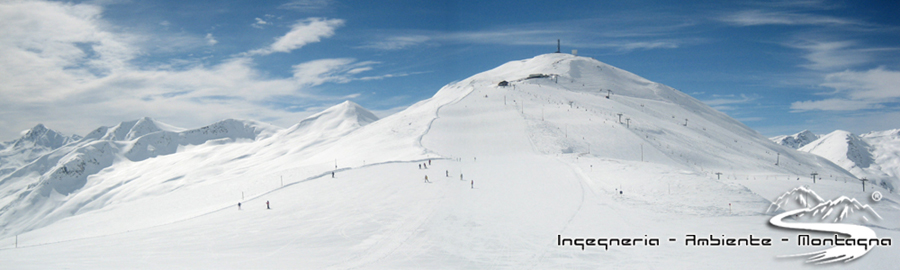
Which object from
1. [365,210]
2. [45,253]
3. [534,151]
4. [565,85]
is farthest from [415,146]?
[565,85]

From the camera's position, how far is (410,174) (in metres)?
42.2

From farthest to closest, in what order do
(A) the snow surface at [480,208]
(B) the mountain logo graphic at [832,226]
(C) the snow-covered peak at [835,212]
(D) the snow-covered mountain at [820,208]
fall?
(A) the snow surface at [480,208]
(D) the snow-covered mountain at [820,208]
(C) the snow-covered peak at [835,212]
(B) the mountain logo graphic at [832,226]

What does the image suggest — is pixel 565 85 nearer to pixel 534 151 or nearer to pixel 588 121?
pixel 588 121

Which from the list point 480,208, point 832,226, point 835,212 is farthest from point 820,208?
point 480,208

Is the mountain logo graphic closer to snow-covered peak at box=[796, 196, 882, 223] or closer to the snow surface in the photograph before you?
snow-covered peak at box=[796, 196, 882, 223]

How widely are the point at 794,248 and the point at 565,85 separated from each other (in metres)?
104

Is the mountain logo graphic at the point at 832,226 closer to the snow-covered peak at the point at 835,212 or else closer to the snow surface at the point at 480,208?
the snow-covered peak at the point at 835,212

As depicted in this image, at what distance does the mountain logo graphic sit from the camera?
16.3 metres

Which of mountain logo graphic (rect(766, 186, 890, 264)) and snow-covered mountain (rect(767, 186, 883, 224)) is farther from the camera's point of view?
snow-covered mountain (rect(767, 186, 883, 224))

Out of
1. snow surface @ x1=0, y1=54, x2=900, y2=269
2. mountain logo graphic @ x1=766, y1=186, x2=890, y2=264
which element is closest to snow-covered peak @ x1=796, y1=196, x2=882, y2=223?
mountain logo graphic @ x1=766, y1=186, x2=890, y2=264

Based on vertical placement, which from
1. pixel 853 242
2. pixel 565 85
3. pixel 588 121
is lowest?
pixel 853 242

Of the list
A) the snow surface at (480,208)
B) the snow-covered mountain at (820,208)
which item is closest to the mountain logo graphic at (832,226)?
the snow-covered mountain at (820,208)

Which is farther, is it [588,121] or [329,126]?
[329,126]

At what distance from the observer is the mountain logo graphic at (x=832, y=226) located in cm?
1630
